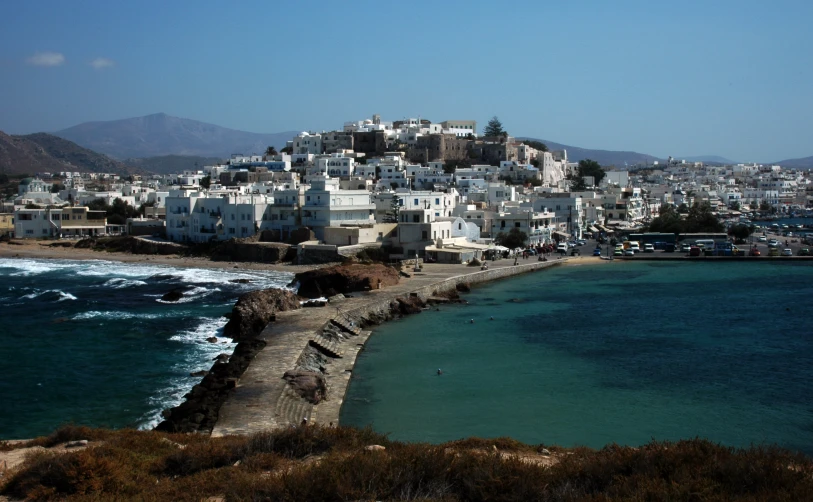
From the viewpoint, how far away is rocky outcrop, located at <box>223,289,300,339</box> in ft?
68.3

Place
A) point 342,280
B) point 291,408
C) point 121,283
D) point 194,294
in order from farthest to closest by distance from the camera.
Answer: point 121,283 → point 194,294 → point 342,280 → point 291,408

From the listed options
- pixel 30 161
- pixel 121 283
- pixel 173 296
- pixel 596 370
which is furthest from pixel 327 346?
pixel 30 161

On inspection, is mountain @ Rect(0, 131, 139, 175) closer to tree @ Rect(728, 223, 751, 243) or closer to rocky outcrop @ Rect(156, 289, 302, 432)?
tree @ Rect(728, 223, 751, 243)

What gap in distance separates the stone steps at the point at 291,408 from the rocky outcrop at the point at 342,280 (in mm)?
13034

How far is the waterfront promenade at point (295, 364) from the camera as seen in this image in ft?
41.3

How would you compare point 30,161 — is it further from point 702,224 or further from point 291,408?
point 291,408

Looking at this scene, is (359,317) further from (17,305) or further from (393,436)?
(17,305)

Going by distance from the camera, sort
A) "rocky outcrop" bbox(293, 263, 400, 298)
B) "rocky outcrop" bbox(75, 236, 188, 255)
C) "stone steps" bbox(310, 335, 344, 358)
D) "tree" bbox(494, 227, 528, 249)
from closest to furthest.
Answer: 1. "stone steps" bbox(310, 335, 344, 358)
2. "rocky outcrop" bbox(293, 263, 400, 298)
3. "rocky outcrop" bbox(75, 236, 188, 255)
4. "tree" bbox(494, 227, 528, 249)

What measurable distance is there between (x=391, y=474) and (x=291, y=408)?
19.2 feet

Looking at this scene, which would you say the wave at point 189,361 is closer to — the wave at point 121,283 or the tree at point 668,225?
the wave at point 121,283

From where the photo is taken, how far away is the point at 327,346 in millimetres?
18281

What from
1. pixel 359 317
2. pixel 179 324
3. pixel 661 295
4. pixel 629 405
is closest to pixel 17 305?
pixel 179 324

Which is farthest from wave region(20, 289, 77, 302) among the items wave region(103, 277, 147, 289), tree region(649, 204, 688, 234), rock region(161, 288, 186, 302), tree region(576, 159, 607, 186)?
tree region(576, 159, 607, 186)

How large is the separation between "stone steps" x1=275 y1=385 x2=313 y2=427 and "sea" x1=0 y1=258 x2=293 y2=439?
231 centimetres
